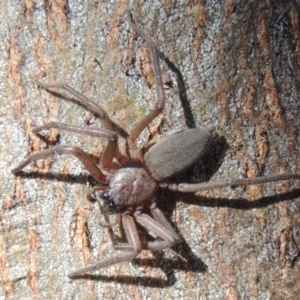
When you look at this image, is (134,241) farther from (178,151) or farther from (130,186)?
(178,151)

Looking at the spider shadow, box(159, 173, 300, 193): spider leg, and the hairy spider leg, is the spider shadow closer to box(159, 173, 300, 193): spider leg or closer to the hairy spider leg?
box(159, 173, 300, 193): spider leg

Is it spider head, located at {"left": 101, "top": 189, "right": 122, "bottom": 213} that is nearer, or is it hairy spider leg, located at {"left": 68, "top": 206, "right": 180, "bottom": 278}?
hairy spider leg, located at {"left": 68, "top": 206, "right": 180, "bottom": 278}

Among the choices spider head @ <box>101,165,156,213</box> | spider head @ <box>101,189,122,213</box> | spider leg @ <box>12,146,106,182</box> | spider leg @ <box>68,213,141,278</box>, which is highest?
spider leg @ <box>12,146,106,182</box>

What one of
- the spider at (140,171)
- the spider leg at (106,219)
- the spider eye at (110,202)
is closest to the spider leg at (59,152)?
the spider at (140,171)

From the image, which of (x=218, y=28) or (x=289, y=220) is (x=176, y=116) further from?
(x=289, y=220)

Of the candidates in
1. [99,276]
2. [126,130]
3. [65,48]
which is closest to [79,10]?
[65,48]

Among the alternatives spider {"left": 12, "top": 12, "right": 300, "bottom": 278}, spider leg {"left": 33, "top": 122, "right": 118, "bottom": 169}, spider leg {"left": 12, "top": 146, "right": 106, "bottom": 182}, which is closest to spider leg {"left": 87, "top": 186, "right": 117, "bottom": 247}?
spider {"left": 12, "top": 12, "right": 300, "bottom": 278}

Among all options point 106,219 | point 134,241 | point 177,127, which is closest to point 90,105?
point 177,127
